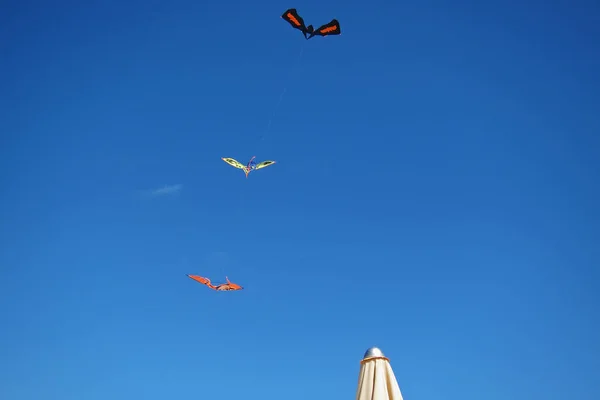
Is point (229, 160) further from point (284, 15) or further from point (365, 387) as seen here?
point (365, 387)

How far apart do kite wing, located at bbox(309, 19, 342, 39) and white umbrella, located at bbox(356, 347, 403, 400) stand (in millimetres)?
15552

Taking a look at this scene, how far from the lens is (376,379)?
377 inches

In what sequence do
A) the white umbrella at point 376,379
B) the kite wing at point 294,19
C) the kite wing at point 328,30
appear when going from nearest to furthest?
the white umbrella at point 376,379 → the kite wing at point 294,19 → the kite wing at point 328,30

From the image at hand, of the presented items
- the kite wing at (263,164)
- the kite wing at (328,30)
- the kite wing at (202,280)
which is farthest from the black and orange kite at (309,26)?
the kite wing at (202,280)

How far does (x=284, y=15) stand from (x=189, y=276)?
12.3 meters

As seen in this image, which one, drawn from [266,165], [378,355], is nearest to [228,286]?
[266,165]

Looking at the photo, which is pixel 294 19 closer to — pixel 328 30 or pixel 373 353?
pixel 328 30

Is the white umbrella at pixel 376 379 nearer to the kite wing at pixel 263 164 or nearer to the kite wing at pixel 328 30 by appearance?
the kite wing at pixel 263 164

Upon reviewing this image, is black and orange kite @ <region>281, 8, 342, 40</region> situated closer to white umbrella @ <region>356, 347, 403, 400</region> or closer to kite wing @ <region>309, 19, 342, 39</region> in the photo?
kite wing @ <region>309, 19, 342, 39</region>

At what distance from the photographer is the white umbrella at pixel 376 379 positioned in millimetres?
9555

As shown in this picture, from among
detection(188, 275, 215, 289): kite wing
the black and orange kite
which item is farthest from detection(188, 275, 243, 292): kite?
the black and orange kite

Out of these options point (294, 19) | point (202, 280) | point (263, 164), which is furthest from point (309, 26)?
point (202, 280)

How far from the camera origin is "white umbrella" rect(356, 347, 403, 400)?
9.55m

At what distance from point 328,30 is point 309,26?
0.89 meters
